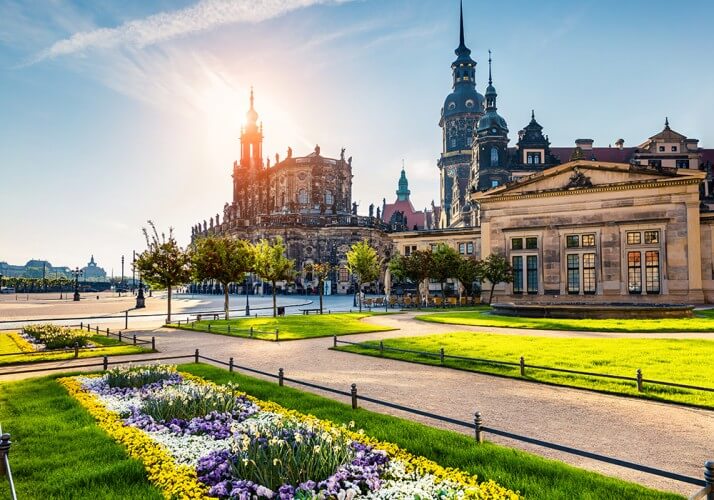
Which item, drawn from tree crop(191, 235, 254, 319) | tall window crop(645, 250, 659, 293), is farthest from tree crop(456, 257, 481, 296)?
tree crop(191, 235, 254, 319)

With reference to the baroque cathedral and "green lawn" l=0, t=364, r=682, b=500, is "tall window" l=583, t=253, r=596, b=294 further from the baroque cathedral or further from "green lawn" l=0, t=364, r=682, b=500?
"green lawn" l=0, t=364, r=682, b=500

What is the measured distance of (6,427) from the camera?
9195 mm

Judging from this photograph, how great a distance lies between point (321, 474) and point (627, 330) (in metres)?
20.7

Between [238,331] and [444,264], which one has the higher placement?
[444,264]

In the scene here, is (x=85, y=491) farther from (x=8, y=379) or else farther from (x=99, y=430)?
(x=8, y=379)

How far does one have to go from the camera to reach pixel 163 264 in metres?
34.0

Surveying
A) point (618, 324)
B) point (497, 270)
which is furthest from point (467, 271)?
point (618, 324)

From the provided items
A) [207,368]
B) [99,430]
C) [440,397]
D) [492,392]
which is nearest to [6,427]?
[99,430]

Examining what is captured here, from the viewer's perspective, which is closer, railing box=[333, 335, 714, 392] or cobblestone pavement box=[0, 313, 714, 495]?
cobblestone pavement box=[0, 313, 714, 495]

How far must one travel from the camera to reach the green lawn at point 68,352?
17547 mm

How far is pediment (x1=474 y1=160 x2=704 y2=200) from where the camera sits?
3750 centimetres

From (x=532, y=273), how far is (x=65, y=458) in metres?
40.5

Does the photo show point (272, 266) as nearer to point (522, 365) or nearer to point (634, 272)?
point (522, 365)

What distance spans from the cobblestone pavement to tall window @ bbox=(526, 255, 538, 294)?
96.5ft
